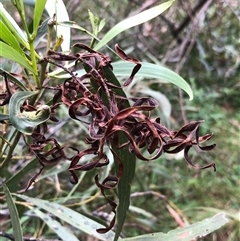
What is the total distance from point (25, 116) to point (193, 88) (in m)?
1.19

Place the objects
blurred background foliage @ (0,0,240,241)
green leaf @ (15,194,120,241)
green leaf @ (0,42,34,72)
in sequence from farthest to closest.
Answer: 1. blurred background foliage @ (0,0,240,241)
2. green leaf @ (15,194,120,241)
3. green leaf @ (0,42,34,72)

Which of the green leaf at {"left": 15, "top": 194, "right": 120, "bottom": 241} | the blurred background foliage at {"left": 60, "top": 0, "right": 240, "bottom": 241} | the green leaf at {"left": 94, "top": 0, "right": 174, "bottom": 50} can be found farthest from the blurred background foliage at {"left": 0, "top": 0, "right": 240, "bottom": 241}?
the green leaf at {"left": 94, "top": 0, "right": 174, "bottom": 50}

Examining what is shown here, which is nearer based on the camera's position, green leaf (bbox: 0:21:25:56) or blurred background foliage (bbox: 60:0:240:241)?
green leaf (bbox: 0:21:25:56)

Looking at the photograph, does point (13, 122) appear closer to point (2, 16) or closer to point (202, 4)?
point (2, 16)

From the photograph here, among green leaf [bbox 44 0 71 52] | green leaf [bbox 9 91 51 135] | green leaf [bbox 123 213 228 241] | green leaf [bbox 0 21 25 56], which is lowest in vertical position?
green leaf [bbox 123 213 228 241]

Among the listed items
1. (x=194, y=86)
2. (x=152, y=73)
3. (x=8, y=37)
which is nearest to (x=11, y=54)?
(x=8, y=37)

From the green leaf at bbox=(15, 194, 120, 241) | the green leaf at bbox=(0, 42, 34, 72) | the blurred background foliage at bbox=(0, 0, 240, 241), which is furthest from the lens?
the blurred background foliage at bbox=(0, 0, 240, 241)

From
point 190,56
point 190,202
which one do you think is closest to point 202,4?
point 190,56

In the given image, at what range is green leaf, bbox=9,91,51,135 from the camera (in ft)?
0.85

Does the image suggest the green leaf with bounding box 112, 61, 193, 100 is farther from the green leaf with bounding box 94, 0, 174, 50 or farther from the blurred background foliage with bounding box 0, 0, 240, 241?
the blurred background foliage with bounding box 0, 0, 240, 241

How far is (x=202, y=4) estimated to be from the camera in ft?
4.06

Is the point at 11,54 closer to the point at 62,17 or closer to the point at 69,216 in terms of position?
the point at 62,17

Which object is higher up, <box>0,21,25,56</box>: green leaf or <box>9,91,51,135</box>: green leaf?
<box>0,21,25,56</box>: green leaf

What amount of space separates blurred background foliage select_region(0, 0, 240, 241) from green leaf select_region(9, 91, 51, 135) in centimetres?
62
